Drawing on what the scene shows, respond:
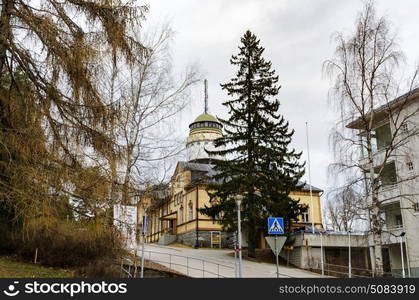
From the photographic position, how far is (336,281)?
26.6 feet

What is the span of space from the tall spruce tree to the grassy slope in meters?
17.0

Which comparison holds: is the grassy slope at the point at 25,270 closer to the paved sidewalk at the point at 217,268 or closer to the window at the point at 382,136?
the paved sidewalk at the point at 217,268

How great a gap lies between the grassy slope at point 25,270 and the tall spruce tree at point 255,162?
1699cm

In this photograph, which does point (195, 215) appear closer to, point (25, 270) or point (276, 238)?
point (276, 238)

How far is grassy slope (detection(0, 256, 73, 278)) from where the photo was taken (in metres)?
10.6

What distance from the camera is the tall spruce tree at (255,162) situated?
96.1 feet

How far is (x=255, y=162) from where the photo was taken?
30.5 metres

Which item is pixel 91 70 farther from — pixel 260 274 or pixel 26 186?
pixel 260 274

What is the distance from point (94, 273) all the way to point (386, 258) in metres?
24.7

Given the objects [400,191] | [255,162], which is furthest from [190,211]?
[400,191]

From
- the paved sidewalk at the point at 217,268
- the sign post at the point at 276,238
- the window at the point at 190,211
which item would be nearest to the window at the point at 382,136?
the paved sidewalk at the point at 217,268

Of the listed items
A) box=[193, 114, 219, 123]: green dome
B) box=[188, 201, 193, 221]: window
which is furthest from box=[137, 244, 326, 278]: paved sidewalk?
box=[193, 114, 219, 123]: green dome

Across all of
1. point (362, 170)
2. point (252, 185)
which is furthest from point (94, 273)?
point (252, 185)

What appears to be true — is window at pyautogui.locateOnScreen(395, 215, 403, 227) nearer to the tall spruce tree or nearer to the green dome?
the tall spruce tree
